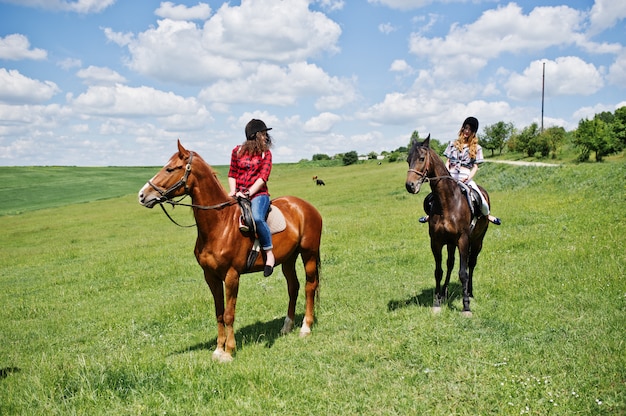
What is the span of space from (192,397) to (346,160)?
341 feet

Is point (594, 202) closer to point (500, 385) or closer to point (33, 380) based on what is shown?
point (500, 385)

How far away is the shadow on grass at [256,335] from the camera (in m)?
7.30

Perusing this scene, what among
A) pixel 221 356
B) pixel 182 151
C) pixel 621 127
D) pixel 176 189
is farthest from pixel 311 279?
pixel 621 127

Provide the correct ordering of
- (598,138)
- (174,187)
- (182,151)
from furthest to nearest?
(598,138), (182,151), (174,187)

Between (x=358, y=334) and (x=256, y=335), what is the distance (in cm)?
202

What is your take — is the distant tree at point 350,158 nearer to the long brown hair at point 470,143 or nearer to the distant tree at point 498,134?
the distant tree at point 498,134

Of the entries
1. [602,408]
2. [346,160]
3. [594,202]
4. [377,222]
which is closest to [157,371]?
[602,408]

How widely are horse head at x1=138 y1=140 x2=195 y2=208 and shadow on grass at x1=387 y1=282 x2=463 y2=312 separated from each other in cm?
459

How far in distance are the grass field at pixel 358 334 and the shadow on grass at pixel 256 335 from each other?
6cm

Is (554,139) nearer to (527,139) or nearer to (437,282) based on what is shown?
(527,139)

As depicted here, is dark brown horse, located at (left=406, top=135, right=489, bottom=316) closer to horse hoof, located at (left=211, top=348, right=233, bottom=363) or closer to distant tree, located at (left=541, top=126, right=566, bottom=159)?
horse hoof, located at (left=211, top=348, right=233, bottom=363)

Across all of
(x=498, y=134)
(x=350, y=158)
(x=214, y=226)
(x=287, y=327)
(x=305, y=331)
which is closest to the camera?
(x=214, y=226)

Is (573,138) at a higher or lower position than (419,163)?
higher

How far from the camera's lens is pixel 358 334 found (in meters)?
6.93
